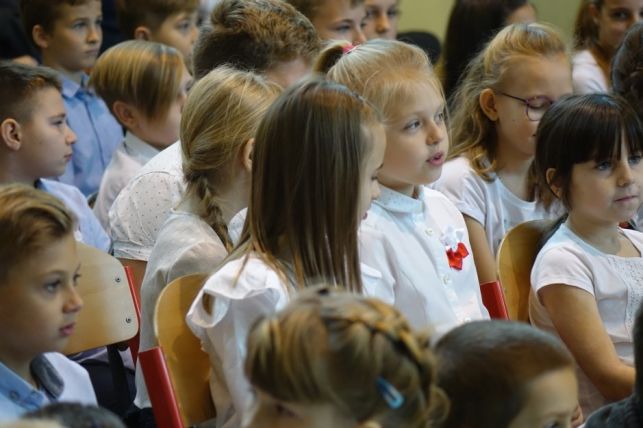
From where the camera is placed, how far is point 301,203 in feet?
6.13

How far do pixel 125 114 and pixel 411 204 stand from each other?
138 cm

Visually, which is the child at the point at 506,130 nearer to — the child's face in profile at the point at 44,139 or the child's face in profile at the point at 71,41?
the child's face in profile at the point at 44,139

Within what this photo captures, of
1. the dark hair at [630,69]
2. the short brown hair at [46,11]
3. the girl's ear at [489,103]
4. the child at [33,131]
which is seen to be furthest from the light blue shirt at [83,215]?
the dark hair at [630,69]

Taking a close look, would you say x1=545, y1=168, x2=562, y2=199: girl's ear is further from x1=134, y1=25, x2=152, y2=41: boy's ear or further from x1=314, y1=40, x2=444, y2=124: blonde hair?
x1=134, y1=25, x2=152, y2=41: boy's ear

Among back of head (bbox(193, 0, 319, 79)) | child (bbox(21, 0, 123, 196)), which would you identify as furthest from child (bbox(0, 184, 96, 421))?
child (bbox(21, 0, 123, 196))

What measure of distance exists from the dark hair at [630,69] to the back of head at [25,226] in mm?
1650

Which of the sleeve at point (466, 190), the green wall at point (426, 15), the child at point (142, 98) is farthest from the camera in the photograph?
the green wall at point (426, 15)

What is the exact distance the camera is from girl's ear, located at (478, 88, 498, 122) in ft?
9.35

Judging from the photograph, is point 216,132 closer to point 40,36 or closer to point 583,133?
point 583,133

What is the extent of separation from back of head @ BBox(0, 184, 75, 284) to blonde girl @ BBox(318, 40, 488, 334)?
0.60m

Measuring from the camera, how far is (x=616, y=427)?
5.42 ft

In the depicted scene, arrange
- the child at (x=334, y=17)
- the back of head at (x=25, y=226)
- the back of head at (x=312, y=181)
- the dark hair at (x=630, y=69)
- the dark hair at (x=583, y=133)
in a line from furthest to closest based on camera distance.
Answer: the child at (x=334, y=17) < the dark hair at (x=630, y=69) < the dark hair at (x=583, y=133) < the back of head at (x=312, y=181) < the back of head at (x=25, y=226)

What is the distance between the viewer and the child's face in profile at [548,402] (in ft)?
4.92

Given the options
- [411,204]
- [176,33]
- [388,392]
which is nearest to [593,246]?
[411,204]
